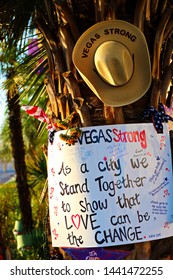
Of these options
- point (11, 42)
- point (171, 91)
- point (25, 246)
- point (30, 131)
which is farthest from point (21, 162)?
point (30, 131)

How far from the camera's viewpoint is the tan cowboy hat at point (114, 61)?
4.60m

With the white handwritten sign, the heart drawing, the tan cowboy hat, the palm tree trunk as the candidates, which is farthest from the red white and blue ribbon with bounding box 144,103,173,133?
the palm tree trunk

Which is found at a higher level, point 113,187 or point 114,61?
point 114,61

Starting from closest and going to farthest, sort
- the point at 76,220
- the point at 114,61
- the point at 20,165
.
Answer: the point at 114,61, the point at 76,220, the point at 20,165

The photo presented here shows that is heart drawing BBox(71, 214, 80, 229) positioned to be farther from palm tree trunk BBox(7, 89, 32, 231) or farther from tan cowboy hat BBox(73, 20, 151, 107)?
palm tree trunk BBox(7, 89, 32, 231)

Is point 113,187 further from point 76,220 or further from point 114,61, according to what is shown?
point 114,61

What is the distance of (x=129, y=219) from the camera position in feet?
15.1

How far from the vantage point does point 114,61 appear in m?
4.57

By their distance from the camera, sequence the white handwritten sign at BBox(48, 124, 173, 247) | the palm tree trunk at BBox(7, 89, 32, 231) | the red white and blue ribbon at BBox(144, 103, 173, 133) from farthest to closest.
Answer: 1. the palm tree trunk at BBox(7, 89, 32, 231)
2. the red white and blue ribbon at BBox(144, 103, 173, 133)
3. the white handwritten sign at BBox(48, 124, 173, 247)

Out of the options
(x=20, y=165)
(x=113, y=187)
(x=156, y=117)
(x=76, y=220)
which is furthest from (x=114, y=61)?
(x=20, y=165)

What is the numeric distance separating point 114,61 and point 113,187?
95 centimetres

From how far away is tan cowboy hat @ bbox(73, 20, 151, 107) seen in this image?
460 cm

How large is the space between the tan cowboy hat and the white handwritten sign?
10.3 inches
